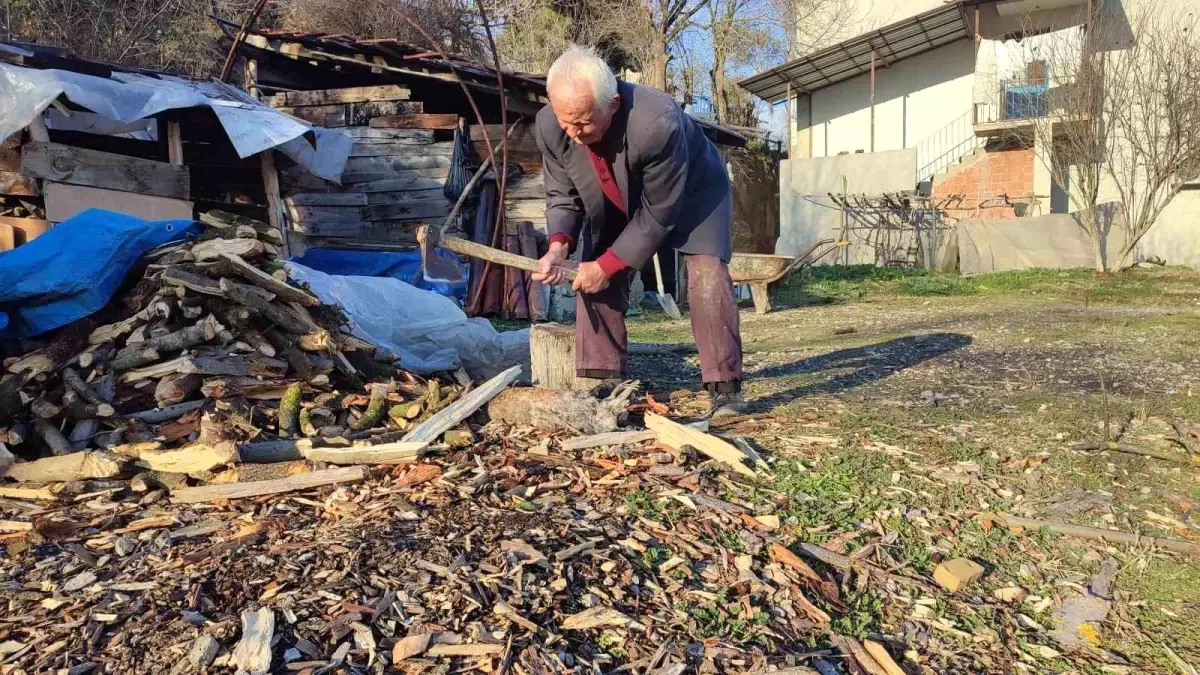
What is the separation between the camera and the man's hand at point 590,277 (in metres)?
3.50

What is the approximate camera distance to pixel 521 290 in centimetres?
952

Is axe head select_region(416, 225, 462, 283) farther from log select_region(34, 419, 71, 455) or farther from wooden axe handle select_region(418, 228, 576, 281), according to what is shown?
log select_region(34, 419, 71, 455)

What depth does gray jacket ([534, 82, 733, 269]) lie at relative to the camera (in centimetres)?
329

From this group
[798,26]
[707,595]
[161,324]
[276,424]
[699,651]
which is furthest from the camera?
[798,26]

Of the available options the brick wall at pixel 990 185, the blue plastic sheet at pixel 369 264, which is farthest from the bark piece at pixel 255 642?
the brick wall at pixel 990 185

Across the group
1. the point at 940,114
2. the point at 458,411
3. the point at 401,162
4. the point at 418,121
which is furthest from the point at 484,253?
the point at 940,114

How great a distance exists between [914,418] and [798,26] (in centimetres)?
2487

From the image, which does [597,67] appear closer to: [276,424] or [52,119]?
[276,424]

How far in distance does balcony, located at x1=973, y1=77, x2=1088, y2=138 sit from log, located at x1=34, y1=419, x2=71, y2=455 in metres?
17.6

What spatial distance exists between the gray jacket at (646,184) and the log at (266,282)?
1306 millimetres

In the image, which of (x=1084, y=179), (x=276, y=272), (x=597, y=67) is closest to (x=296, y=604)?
(x=597, y=67)

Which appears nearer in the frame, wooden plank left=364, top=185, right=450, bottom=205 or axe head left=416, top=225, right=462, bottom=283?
axe head left=416, top=225, right=462, bottom=283

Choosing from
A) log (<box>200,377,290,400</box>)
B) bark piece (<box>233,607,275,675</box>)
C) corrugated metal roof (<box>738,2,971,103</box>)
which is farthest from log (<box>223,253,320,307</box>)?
corrugated metal roof (<box>738,2,971,103</box>)

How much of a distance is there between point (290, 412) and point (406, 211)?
6957 millimetres
